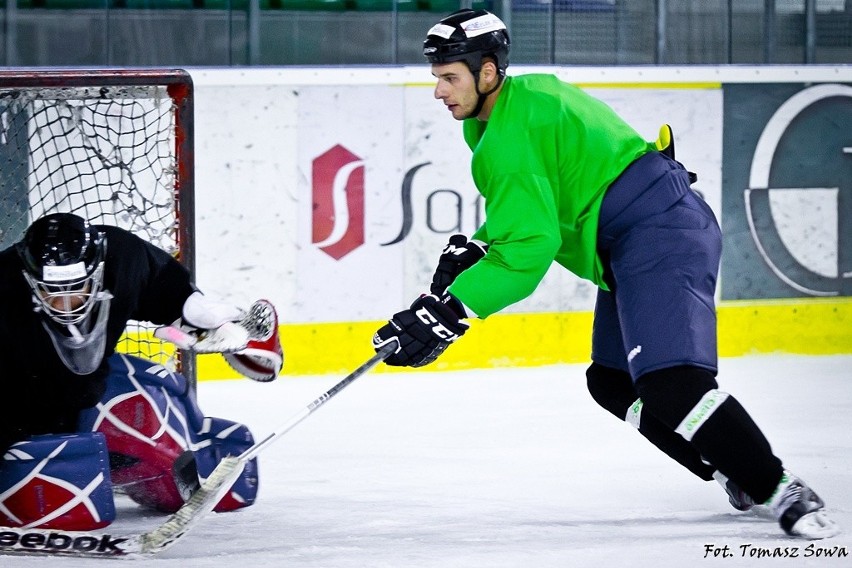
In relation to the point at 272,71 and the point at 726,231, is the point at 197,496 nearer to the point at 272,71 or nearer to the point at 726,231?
the point at 272,71

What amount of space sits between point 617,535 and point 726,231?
104 inches

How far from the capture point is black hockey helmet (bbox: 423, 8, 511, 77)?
2.58 metres

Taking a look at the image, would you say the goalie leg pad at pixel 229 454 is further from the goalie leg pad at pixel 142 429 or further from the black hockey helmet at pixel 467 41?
the black hockey helmet at pixel 467 41

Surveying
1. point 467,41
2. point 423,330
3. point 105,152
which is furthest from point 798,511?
point 105,152

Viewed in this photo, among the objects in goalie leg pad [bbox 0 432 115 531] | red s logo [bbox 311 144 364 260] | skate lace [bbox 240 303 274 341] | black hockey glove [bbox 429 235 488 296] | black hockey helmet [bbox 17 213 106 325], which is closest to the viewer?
black hockey helmet [bbox 17 213 106 325]

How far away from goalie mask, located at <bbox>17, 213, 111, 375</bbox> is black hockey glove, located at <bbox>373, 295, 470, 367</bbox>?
1.64 ft

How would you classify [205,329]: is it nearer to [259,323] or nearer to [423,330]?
[259,323]

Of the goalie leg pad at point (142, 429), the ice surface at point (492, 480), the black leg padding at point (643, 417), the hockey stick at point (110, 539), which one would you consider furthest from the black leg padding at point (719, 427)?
the goalie leg pad at point (142, 429)

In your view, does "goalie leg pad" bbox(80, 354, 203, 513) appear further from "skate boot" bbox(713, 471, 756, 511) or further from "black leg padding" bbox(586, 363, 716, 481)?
"skate boot" bbox(713, 471, 756, 511)

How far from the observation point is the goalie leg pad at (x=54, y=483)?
2578 millimetres

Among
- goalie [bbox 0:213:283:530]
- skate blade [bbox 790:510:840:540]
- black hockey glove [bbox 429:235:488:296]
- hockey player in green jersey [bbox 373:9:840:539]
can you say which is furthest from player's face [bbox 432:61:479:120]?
skate blade [bbox 790:510:840:540]

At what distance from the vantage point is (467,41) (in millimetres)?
2578

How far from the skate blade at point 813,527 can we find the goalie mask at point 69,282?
1.28 metres

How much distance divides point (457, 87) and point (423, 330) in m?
0.45
